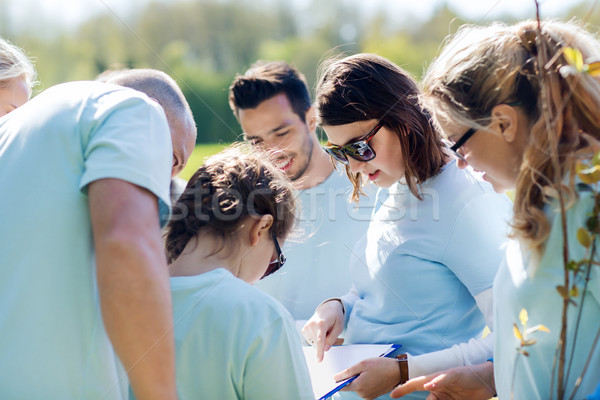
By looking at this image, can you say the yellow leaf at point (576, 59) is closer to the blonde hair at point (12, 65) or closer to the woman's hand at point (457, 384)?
the woman's hand at point (457, 384)

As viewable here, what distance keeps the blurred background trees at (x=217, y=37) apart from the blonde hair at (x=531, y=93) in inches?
1332

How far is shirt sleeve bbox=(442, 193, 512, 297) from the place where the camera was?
202 cm

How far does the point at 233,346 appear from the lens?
160 cm

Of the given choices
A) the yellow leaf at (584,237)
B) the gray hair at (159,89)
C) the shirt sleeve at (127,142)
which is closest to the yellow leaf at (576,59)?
the yellow leaf at (584,237)

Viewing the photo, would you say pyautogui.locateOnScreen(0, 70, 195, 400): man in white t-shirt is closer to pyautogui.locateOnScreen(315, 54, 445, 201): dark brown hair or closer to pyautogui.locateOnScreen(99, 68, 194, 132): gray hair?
pyautogui.locateOnScreen(99, 68, 194, 132): gray hair

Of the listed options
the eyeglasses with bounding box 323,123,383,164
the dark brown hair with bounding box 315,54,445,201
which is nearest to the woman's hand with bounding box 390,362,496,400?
the dark brown hair with bounding box 315,54,445,201

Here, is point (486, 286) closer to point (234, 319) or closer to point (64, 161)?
point (234, 319)

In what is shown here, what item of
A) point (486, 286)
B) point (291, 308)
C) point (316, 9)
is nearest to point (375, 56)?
point (486, 286)

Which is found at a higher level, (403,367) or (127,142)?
(127,142)

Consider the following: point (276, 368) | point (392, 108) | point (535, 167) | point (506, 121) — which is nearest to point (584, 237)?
point (535, 167)

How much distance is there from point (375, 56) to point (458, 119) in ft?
2.60

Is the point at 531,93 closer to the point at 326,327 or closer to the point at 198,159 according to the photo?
the point at 326,327

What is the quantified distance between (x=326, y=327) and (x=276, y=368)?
29.7 inches

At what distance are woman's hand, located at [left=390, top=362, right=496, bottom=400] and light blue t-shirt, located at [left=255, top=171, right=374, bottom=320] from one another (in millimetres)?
977
